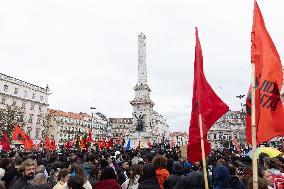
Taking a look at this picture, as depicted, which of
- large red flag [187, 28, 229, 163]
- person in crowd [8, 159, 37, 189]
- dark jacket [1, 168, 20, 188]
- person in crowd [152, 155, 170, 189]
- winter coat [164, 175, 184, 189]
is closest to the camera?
large red flag [187, 28, 229, 163]

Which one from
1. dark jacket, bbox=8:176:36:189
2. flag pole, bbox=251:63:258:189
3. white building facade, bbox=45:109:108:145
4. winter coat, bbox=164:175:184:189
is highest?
white building facade, bbox=45:109:108:145

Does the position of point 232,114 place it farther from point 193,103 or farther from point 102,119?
point 193,103

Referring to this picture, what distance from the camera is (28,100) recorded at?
65688mm

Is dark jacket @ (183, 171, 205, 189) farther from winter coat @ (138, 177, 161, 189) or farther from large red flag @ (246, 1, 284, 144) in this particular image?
large red flag @ (246, 1, 284, 144)

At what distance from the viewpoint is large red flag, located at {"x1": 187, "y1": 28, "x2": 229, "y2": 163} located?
5352mm

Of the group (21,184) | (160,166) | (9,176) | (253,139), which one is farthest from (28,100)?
(253,139)

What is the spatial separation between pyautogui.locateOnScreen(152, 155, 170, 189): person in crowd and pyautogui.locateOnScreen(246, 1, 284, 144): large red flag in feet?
9.30

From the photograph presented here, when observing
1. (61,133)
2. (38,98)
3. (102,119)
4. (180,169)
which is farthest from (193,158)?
(102,119)

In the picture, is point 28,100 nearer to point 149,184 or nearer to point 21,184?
point 21,184

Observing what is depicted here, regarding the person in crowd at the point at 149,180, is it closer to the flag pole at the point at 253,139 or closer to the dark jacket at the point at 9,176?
the flag pole at the point at 253,139

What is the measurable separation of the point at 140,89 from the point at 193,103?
47.7 metres

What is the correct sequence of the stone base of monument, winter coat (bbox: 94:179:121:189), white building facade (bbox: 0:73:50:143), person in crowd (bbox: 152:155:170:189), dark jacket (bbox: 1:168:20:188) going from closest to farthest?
winter coat (bbox: 94:179:121:189) → person in crowd (bbox: 152:155:170:189) → dark jacket (bbox: 1:168:20:188) → the stone base of monument → white building facade (bbox: 0:73:50:143)

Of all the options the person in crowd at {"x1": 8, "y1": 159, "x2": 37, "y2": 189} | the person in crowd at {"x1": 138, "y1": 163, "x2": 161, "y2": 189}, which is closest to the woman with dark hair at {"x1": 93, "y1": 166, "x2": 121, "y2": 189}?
the person in crowd at {"x1": 138, "y1": 163, "x2": 161, "y2": 189}

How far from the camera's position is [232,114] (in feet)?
428
